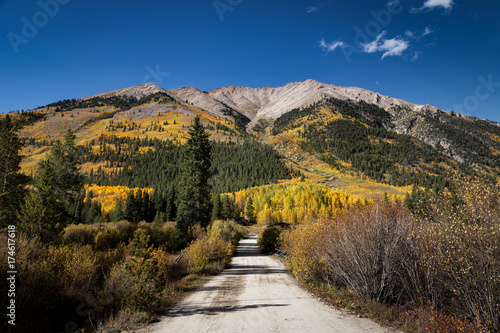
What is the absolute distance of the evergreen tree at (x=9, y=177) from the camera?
2402 centimetres

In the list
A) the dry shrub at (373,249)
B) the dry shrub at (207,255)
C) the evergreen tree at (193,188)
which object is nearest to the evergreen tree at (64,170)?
the evergreen tree at (193,188)

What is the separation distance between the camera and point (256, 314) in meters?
8.24

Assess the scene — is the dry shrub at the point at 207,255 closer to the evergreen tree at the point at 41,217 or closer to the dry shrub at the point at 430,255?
the dry shrub at the point at 430,255

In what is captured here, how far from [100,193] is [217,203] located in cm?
7875

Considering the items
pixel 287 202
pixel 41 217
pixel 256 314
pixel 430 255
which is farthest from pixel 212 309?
pixel 287 202

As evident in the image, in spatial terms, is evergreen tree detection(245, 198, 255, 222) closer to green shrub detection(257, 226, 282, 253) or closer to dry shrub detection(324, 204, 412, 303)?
green shrub detection(257, 226, 282, 253)

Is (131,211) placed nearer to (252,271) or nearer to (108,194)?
(252,271)

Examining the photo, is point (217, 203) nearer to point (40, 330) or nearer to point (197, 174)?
point (197, 174)

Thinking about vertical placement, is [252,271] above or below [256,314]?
below

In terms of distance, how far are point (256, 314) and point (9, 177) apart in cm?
3169

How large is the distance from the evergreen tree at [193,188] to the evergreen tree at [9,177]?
658 inches

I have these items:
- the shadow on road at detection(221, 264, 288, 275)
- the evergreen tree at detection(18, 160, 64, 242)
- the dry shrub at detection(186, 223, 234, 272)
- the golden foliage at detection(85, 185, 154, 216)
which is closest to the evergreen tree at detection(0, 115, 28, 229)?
the evergreen tree at detection(18, 160, 64, 242)

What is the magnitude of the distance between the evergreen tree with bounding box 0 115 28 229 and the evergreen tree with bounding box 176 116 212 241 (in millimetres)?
16703

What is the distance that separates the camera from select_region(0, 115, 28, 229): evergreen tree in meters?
24.0
